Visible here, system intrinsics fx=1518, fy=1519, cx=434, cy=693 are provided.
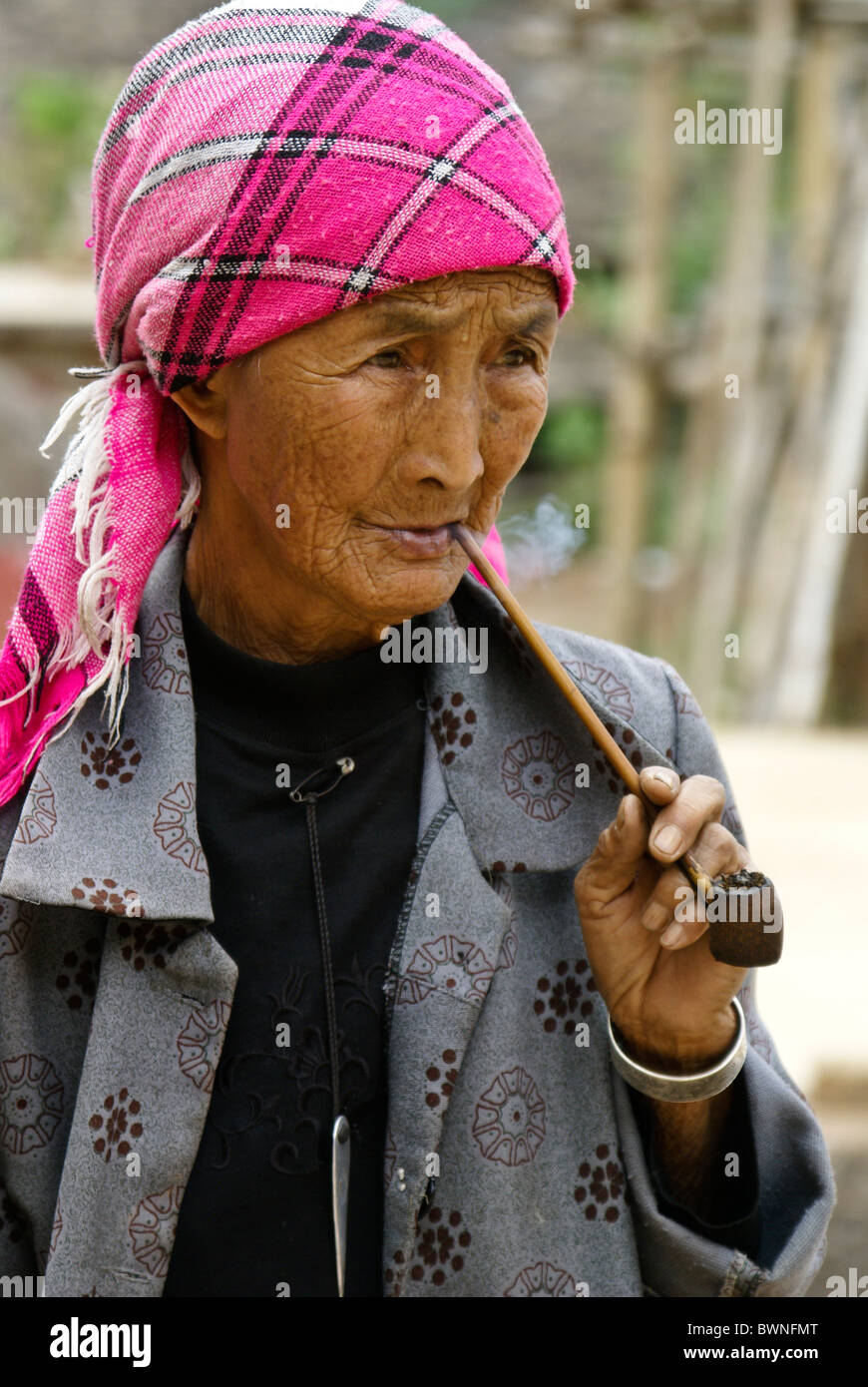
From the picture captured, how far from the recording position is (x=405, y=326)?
4.36 ft

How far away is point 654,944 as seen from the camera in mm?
1369

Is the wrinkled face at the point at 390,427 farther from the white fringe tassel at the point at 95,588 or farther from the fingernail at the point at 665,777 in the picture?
the fingernail at the point at 665,777

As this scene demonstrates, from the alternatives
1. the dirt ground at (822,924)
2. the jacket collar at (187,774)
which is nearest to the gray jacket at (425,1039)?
the jacket collar at (187,774)

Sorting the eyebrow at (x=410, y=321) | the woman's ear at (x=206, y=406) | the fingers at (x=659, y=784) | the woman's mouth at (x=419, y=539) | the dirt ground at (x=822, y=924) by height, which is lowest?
the dirt ground at (x=822, y=924)

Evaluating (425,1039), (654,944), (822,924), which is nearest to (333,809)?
(425,1039)

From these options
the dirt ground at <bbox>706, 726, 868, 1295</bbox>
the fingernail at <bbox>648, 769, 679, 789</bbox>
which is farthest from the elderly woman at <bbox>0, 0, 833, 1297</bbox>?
the dirt ground at <bbox>706, 726, 868, 1295</bbox>

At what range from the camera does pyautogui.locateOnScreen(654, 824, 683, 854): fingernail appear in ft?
4.19

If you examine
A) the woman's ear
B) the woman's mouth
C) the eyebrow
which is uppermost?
the eyebrow

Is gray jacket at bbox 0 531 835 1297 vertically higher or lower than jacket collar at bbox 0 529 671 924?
lower

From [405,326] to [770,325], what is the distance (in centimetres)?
725

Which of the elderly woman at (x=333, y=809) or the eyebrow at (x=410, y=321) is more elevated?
the eyebrow at (x=410, y=321)

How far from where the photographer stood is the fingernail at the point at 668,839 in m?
1.28

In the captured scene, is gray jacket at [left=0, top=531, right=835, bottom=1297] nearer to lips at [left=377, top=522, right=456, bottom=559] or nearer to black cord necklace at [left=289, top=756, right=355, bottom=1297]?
black cord necklace at [left=289, top=756, right=355, bottom=1297]
